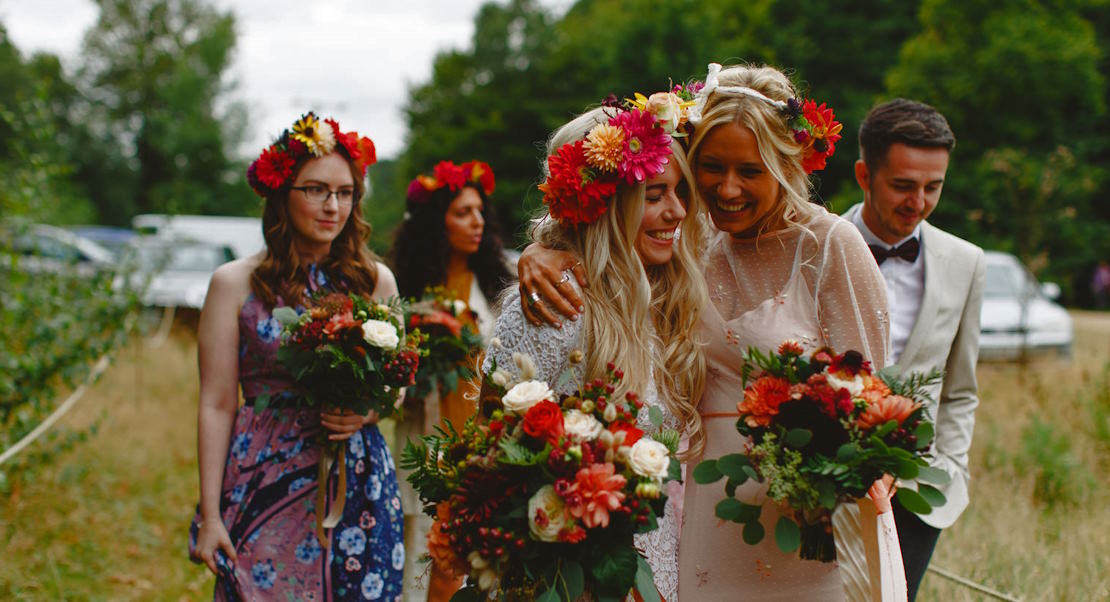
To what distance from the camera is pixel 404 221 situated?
6145 millimetres

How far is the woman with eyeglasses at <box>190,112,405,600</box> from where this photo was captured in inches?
134

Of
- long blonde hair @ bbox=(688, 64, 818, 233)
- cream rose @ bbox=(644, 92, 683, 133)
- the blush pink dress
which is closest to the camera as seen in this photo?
cream rose @ bbox=(644, 92, 683, 133)

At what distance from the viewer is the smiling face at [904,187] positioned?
3713 mm

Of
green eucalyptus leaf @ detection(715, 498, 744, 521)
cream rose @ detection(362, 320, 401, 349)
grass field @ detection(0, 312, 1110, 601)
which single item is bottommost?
grass field @ detection(0, 312, 1110, 601)

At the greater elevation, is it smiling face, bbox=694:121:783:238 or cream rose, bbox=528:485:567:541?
smiling face, bbox=694:121:783:238

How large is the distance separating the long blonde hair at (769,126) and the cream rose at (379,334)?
1.30m

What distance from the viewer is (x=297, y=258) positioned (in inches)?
146

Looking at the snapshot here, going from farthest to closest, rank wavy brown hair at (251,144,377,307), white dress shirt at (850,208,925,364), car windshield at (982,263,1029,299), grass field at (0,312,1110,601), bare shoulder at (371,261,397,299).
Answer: car windshield at (982,263,1029,299) → grass field at (0,312,1110,601) → bare shoulder at (371,261,397,299) → white dress shirt at (850,208,925,364) → wavy brown hair at (251,144,377,307)

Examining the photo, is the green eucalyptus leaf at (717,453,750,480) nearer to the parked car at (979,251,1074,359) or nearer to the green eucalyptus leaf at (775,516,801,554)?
the green eucalyptus leaf at (775,516,801,554)

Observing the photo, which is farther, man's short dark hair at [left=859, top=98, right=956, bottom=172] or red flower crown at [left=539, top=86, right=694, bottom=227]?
man's short dark hair at [left=859, top=98, right=956, bottom=172]

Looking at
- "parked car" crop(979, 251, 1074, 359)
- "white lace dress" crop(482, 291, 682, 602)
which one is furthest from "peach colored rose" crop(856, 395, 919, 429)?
"parked car" crop(979, 251, 1074, 359)

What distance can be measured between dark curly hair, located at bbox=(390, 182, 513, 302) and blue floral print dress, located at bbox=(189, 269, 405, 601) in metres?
2.33

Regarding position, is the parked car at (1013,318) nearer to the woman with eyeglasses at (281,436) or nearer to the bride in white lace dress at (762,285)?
the bride in white lace dress at (762,285)

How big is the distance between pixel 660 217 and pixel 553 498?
42.1 inches
